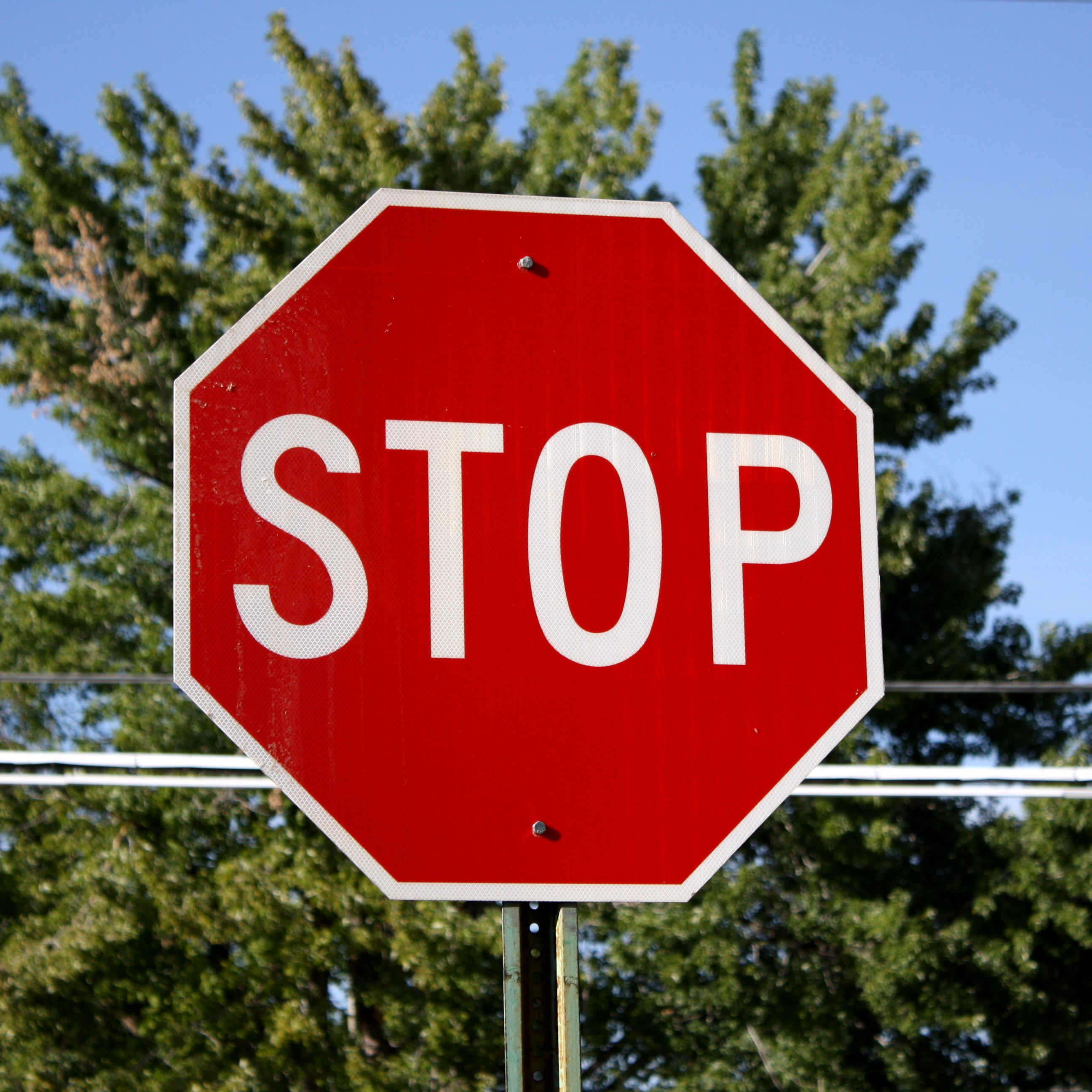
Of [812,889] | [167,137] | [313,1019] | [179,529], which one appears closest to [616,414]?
[179,529]

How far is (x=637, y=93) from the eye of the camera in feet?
49.6

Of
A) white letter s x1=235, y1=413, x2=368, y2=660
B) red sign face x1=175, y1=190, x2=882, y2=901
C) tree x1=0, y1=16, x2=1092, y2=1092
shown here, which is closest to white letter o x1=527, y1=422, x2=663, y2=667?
red sign face x1=175, y1=190, x2=882, y2=901

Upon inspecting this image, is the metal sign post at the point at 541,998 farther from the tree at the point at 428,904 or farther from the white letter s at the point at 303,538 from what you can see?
the tree at the point at 428,904

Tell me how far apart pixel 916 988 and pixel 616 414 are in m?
12.0

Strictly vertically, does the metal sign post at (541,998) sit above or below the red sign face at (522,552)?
below

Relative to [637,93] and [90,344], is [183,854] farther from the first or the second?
[637,93]

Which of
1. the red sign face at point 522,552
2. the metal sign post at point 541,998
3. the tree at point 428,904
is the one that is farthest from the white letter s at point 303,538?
the tree at point 428,904

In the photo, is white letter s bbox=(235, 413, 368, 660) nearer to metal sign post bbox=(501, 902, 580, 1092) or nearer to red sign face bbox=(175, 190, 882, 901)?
red sign face bbox=(175, 190, 882, 901)

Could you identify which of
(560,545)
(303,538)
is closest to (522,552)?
(560,545)

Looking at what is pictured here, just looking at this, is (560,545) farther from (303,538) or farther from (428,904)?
(428,904)

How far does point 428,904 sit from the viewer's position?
511 inches

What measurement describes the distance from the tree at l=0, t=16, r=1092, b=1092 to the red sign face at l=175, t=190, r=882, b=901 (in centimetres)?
1044

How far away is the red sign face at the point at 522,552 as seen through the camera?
1.84 m

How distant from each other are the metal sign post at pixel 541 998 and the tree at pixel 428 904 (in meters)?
10.4
